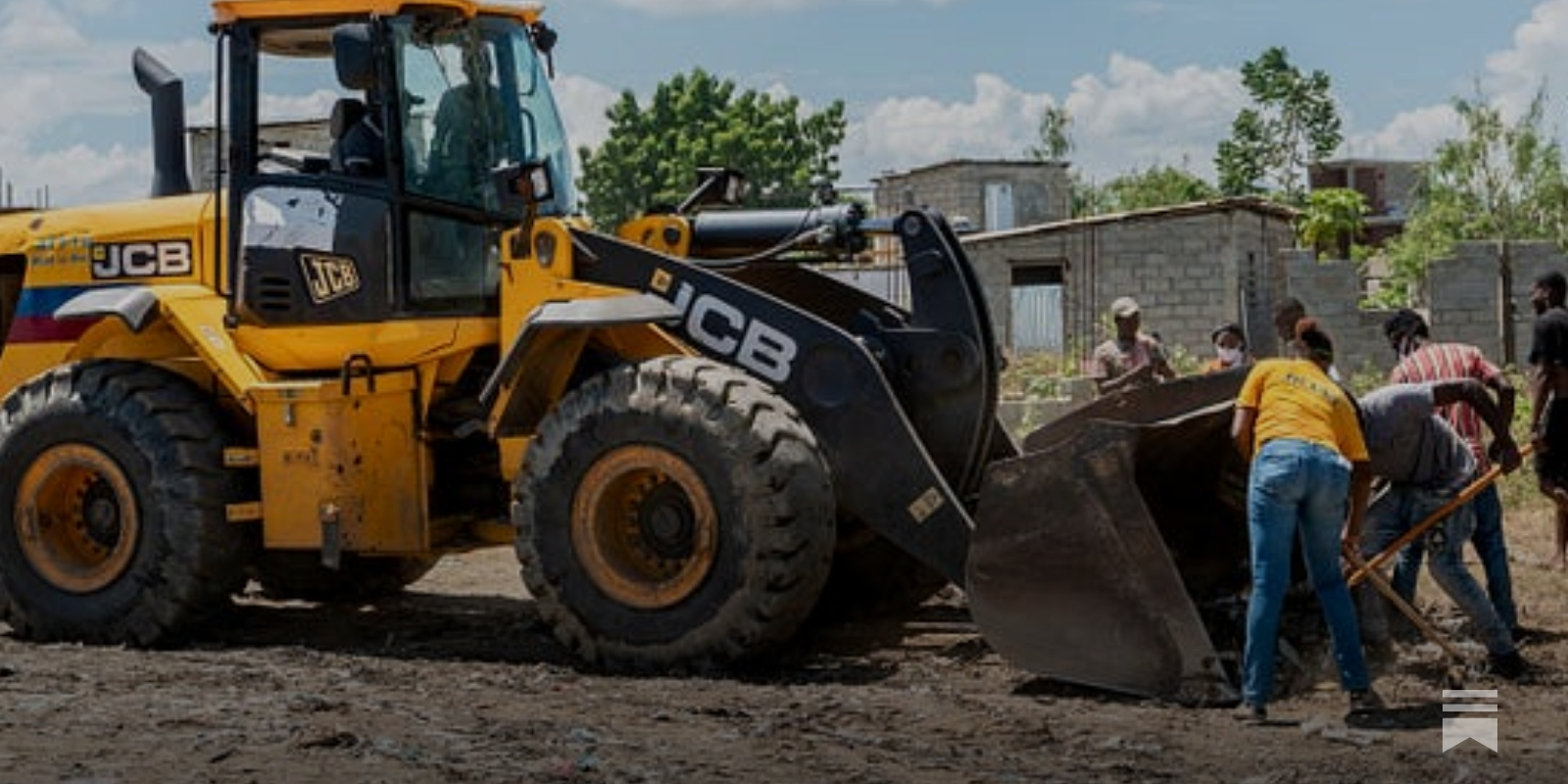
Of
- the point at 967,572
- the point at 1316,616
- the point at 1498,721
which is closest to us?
the point at 1498,721

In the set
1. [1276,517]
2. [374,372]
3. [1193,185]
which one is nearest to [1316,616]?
[1276,517]

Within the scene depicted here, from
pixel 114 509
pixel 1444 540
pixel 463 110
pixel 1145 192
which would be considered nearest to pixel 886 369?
pixel 463 110

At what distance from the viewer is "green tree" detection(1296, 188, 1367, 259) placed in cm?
3080

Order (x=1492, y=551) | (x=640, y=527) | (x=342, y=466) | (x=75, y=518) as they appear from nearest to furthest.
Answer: (x=640, y=527)
(x=1492, y=551)
(x=342, y=466)
(x=75, y=518)

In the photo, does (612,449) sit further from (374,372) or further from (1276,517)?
(1276,517)

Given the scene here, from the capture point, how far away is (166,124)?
36.1 ft

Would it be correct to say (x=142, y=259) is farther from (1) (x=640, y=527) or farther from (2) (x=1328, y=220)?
(2) (x=1328, y=220)

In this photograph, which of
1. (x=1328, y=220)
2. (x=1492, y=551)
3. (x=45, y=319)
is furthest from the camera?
(x=1328, y=220)

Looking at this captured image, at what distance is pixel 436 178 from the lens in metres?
9.95

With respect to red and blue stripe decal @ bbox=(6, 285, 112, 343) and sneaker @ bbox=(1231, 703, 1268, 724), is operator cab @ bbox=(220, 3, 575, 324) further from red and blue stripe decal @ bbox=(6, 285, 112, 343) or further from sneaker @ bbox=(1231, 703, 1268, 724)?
sneaker @ bbox=(1231, 703, 1268, 724)

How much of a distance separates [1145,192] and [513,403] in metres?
40.2

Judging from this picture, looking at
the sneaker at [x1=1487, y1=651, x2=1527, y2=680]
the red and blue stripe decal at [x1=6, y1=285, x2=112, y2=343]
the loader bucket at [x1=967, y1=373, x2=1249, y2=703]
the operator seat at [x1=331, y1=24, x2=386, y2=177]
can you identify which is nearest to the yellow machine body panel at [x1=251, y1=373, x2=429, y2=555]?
the operator seat at [x1=331, y1=24, x2=386, y2=177]

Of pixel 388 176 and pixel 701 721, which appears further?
pixel 388 176

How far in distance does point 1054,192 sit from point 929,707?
36326 mm
